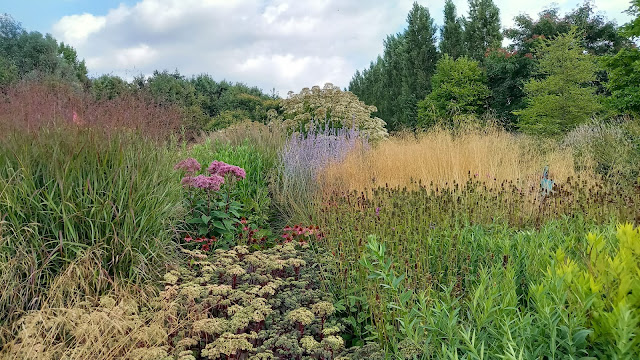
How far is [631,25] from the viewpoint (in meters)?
15.2

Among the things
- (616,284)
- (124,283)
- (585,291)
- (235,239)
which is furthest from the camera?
(235,239)

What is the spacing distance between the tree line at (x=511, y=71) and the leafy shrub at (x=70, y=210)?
14148mm

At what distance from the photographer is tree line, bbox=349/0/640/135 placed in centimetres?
1642

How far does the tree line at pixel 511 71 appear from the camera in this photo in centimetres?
1642

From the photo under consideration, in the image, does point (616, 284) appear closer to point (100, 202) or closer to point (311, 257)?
point (311, 257)

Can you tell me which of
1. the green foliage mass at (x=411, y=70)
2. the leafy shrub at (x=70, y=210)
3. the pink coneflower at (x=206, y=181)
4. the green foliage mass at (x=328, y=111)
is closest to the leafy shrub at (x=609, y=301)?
the leafy shrub at (x=70, y=210)

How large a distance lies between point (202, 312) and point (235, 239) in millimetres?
1910

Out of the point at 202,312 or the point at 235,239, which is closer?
the point at 202,312

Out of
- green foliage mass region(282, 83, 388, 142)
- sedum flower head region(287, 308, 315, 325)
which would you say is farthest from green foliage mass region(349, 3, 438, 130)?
sedum flower head region(287, 308, 315, 325)

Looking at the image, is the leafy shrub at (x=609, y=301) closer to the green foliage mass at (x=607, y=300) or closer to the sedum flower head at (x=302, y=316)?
the green foliage mass at (x=607, y=300)

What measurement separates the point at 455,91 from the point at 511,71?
2754mm

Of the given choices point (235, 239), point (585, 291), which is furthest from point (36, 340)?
point (585, 291)

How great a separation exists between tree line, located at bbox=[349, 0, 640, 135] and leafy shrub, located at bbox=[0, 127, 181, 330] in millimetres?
14148

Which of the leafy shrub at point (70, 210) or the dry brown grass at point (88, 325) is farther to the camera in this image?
the leafy shrub at point (70, 210)
